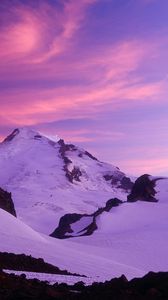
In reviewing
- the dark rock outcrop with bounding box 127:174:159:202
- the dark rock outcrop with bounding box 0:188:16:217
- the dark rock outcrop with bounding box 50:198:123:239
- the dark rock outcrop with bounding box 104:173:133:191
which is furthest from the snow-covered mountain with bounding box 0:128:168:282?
the dark rock outcrop with bounding box 104:173:133:191

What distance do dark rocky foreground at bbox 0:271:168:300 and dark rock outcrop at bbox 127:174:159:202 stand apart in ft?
170

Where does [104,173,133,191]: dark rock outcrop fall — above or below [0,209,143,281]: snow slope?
above

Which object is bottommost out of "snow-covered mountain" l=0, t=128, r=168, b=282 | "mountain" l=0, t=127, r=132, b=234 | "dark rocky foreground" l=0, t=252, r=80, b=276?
"dark rocky foreground" l=0, t=252, r=80, b=276

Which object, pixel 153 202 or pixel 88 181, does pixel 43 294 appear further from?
pixel 88 181

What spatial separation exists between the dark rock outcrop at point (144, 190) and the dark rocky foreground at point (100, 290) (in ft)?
170

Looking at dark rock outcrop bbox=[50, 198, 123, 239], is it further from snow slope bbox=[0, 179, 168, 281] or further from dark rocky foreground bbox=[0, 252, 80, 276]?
dark rocky foreground bbox=[0, 252, 80, 276]

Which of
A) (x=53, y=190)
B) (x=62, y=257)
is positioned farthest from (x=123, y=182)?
(x=62, y=257)

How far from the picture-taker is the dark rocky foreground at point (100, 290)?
39.6ft

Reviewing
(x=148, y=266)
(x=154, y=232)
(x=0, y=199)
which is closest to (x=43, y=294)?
(x=148, y=266)

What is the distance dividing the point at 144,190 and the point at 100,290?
184 feet

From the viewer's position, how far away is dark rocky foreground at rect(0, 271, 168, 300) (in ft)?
39.6

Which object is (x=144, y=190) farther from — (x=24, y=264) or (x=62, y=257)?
(x=24, y=264)

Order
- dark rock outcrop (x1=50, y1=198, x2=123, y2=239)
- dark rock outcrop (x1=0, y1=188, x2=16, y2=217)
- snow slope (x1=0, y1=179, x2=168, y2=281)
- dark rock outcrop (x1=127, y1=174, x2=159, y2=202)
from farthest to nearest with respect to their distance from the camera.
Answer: dark rock outcrop (x1=50, y1=198, x2=123, y2=239)
dark rock outcrop (x1=127, y1=174, x2=159, y2=202)
dark rock outcrop (x1=0, y1=188, x2=16, y2=217)
snow slope (x1=0, y1=179, x2=168, y2=281)

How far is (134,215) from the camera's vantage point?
194ft
